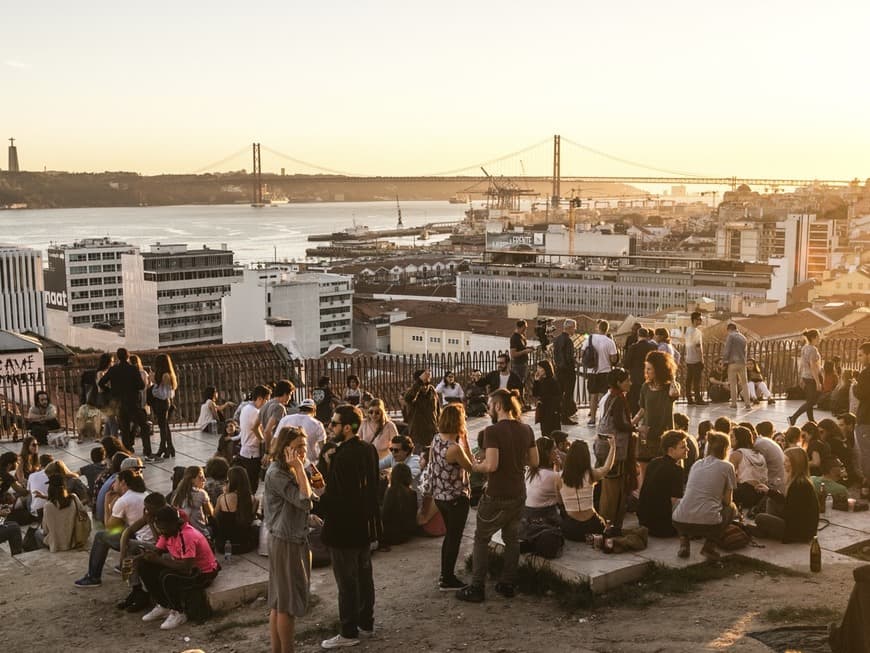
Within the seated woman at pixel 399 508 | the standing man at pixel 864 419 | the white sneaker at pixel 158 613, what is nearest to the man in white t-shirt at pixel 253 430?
the seated woman at pixel 399 508

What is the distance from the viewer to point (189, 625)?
6.64 meters

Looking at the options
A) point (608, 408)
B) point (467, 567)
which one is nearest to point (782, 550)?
point (608, 408)

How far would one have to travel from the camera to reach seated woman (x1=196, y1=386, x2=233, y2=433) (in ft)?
38.7

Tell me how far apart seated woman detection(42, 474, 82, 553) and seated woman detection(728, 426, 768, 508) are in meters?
5.32

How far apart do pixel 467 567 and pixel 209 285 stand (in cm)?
8012

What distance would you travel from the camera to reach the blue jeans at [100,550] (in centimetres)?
735

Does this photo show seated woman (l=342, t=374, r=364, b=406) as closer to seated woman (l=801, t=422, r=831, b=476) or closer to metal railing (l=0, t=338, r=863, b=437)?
metal railing (l=0, t=338, r=863, b=437)

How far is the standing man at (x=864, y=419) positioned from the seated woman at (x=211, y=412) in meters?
6.95

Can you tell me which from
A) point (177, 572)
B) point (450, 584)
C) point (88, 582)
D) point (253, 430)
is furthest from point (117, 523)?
point (450, 584)

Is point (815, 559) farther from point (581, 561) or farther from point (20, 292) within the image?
point (20, 292)

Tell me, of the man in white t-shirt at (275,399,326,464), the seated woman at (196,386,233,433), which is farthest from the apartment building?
the man in white t-shirt at (275,399,326,464)

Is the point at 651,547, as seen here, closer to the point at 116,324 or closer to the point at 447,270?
the point at 116,324

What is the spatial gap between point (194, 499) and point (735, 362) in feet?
25.2

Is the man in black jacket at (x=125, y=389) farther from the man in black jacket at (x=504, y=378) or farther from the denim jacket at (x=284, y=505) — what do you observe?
the denim jacket at (x=284, y=505)
